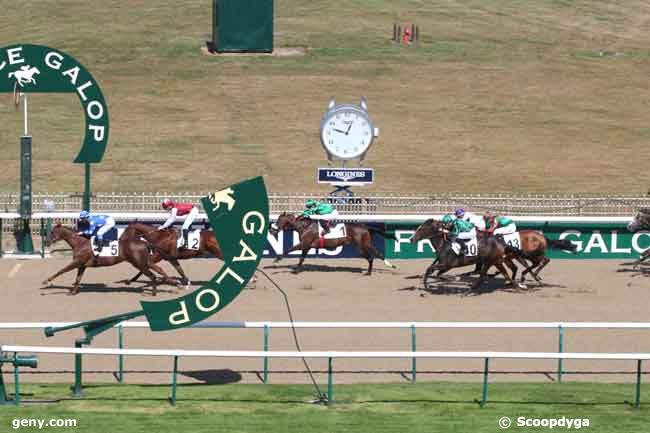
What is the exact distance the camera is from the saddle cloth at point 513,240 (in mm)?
22438

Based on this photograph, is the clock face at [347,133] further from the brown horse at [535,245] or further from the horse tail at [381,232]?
the brown horse at [535,245]

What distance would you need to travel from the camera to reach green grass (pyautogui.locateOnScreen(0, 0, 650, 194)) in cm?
3972

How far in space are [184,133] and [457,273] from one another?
20663 millimetres

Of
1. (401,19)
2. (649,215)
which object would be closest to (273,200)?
(649,215)

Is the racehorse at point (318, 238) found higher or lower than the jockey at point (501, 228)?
lower

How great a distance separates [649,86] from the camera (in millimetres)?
49000

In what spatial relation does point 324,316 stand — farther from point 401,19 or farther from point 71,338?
point 401,19

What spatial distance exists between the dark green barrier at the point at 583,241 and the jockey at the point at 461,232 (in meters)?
4.27

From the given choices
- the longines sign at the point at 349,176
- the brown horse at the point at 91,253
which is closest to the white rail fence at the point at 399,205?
the longines sign at the point at 349,176

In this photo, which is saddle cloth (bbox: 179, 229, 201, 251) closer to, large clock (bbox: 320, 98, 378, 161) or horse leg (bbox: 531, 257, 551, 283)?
large clock (bbox: 320, 98, 378, 161)

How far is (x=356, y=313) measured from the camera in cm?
2014

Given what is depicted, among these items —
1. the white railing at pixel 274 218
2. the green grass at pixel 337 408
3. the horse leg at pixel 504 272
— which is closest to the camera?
the green grass at pixel 337 408

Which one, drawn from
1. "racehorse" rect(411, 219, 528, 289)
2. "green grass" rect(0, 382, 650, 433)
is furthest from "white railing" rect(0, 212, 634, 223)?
"green grass" rect(0, 382, 650, 433)

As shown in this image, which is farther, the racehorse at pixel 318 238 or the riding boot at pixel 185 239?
the racehorse at pixel 318 238
